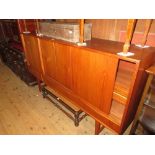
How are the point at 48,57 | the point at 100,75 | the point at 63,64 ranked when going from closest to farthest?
the point at 100,75 < the point at 63,64 < the point at 48,57

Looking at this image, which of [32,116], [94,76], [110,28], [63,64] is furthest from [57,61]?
[32,116]

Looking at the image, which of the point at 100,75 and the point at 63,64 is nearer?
the point at 100,75

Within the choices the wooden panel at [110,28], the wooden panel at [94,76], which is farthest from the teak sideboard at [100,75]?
the wooden panel at [110,28]

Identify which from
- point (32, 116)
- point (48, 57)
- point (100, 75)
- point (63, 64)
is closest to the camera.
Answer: point (100, 75)

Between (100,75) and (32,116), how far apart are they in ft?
5.39

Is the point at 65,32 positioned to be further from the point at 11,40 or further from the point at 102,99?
the point at 11,40

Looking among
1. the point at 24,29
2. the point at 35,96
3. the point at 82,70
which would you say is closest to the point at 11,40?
the point at 24,29

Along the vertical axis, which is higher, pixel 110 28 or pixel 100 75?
pixel 110 28

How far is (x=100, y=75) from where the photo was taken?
47.1 inches

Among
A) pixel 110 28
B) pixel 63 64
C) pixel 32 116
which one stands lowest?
pixel 32 116

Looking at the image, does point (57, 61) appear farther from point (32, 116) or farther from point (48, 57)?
point (32, 116)

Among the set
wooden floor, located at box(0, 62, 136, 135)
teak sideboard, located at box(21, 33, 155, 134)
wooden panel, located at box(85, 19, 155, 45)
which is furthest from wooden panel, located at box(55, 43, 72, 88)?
wooden floor, located at box(0, 62, 136, 135)

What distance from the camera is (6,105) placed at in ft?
8.41

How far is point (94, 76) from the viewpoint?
4.14 ft
